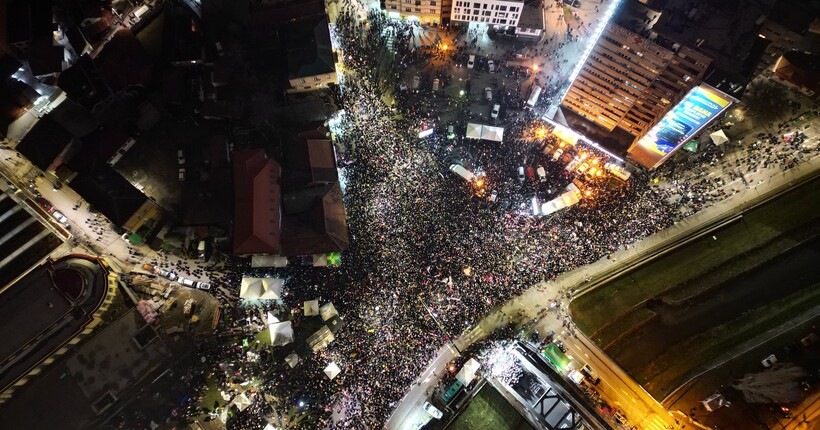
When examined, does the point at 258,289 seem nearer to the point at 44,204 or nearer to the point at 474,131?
the point at 44,204

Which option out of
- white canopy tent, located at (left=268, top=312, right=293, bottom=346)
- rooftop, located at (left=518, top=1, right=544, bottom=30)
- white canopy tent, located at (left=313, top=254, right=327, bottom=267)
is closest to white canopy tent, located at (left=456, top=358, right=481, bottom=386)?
white canopy tent, located at (left=268, top=312, right=293, bottom=346)

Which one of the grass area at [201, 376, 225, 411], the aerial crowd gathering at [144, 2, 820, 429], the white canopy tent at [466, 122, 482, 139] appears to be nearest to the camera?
the grass area at [201, 376, 225, 411]

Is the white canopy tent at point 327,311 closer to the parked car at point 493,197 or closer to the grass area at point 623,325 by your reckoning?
the parked car at point 493,197

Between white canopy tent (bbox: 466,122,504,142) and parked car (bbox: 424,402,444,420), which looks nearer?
parked car (bbox: 424,402,444,420)

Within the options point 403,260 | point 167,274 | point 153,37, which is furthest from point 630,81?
point 153,37

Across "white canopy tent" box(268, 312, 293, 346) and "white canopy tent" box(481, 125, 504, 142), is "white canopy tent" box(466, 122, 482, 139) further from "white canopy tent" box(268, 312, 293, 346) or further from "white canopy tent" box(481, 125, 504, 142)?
"white canopy tent" box(268, 312, 293, 346)

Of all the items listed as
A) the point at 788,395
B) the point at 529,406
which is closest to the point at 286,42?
the point at 529,406
